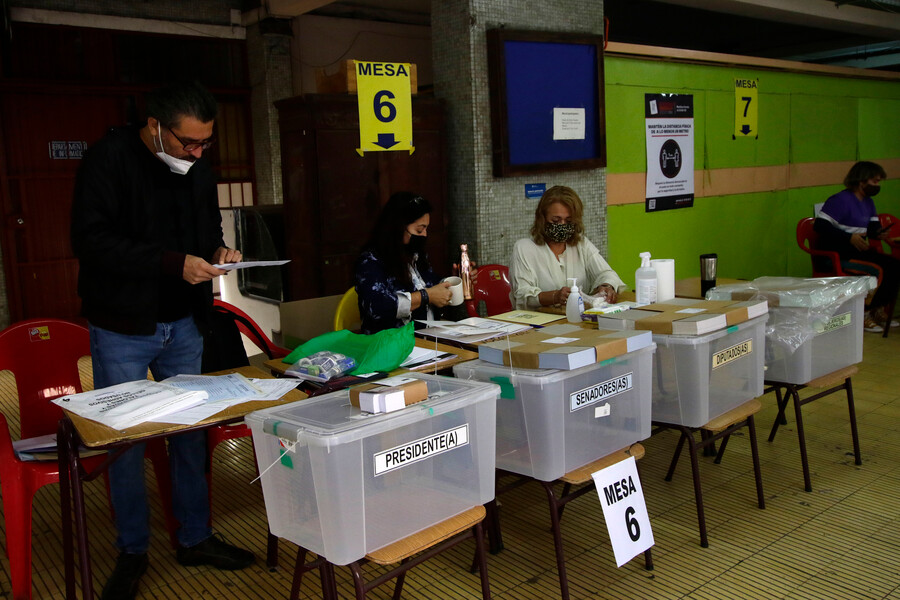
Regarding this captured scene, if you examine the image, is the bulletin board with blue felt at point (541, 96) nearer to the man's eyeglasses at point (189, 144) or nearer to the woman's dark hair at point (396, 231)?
the woman's dark hair at point (396, 231)

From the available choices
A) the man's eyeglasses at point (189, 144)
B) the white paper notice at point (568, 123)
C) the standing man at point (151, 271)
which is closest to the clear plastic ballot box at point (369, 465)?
the standing man at point (151, 271)

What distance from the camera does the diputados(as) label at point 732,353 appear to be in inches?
112

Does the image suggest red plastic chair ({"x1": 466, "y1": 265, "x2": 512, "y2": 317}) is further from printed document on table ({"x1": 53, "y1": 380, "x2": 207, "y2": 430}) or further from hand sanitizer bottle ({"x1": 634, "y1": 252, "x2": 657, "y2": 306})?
printed document on table ({"x1": 53, "y1": 380, "x2": 207, "y2": 430})

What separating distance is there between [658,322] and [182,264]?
5.46 ft

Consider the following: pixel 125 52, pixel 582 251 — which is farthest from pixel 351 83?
pixel 125 52

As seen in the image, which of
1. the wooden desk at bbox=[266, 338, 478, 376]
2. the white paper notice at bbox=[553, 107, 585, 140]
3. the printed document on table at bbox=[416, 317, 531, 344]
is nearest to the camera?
the wooden desk at bbox=[266, 338, 478, 376]

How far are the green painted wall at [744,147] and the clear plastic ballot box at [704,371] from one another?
3089 millimetres

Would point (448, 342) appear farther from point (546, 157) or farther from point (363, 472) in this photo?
point (546, 157)

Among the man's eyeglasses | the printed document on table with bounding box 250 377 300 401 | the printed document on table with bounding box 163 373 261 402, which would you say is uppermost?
the man's eyeglasses

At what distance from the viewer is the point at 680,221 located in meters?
6.76

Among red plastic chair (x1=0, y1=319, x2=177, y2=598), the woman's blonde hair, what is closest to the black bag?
red plastic chair (x1=0, y1=319, x2=177, y2=598)

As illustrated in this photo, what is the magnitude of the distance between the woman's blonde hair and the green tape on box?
69.0 inches

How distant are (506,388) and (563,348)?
0.71ft

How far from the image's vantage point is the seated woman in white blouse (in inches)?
155
